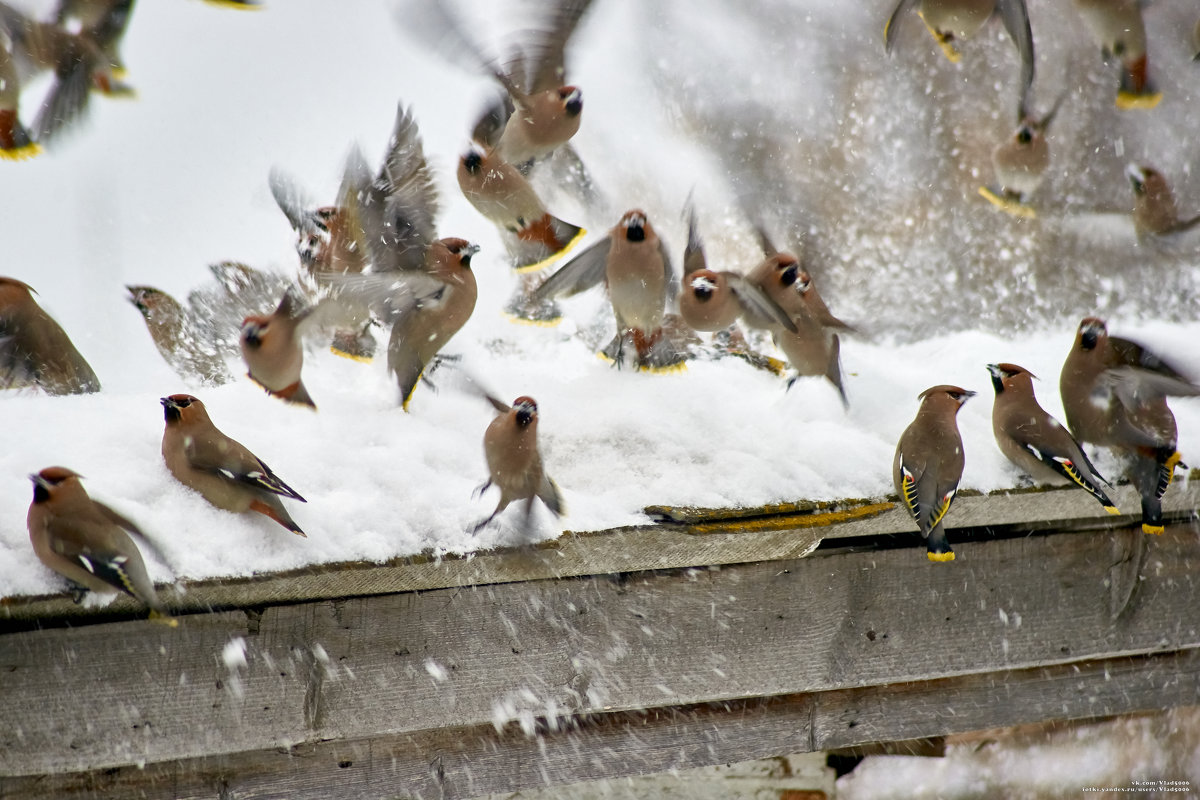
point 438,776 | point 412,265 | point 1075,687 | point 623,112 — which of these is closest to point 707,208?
point 623,112

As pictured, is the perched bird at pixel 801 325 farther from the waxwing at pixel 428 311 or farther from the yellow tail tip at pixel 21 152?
the yellow tail tip at pixel 21 152

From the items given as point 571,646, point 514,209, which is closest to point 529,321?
point 514,209

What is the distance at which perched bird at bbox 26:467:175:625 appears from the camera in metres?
1.71

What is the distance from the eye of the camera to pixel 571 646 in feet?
7.29

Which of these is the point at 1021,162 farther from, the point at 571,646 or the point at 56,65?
the point at 56,65

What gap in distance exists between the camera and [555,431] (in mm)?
2355

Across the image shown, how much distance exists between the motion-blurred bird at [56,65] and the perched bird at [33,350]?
981mm

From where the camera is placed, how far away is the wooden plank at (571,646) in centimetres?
197

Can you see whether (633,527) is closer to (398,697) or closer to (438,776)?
(398,697)

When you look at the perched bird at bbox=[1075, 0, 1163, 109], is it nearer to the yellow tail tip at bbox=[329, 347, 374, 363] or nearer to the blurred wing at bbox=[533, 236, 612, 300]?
the blurred wing at bbox=[533, 236, 612, 300]

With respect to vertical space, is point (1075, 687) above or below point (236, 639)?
below

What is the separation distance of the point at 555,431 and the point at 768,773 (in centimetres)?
163

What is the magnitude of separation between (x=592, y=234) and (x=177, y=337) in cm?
177

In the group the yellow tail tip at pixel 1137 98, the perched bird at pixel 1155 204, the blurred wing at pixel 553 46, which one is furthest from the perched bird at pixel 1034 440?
the yellow tail tip at pixel 1137 98
